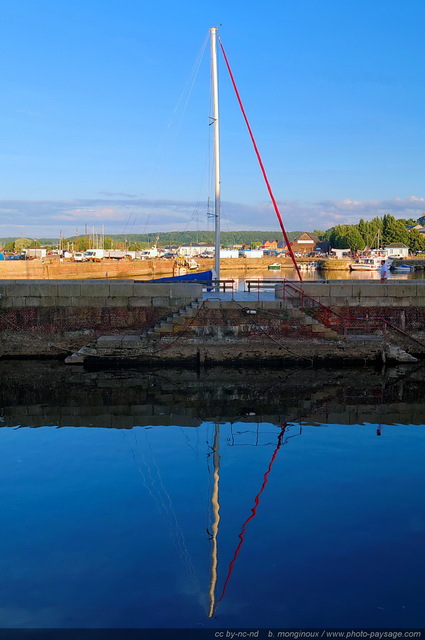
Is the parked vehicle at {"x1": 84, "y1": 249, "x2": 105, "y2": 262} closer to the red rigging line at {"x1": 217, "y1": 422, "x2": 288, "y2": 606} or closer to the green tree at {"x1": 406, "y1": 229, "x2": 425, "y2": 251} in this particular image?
the red rigging line at {"x1": 217, "y1": 422, "x2": 288, "y2": 606}

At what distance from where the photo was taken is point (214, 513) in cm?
946

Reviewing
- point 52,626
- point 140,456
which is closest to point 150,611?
point 52,626

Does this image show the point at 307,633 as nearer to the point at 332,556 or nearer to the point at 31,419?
the point at 332,556

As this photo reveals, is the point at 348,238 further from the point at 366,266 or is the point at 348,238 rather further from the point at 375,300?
the point at 375,300

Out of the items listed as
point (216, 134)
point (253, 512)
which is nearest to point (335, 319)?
point (216, 134)

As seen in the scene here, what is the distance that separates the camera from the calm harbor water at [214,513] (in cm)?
702

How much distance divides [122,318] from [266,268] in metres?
98.3

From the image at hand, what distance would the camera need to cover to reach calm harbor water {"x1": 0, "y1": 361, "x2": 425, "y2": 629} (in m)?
7.02

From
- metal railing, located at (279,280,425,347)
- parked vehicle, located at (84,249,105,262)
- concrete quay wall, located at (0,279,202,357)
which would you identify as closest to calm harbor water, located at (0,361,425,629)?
metal railing, located at (279,280,425,347)

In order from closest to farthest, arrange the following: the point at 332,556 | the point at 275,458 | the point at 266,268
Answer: the point at 332,556 < the point at 275,458 < the point at 266,268

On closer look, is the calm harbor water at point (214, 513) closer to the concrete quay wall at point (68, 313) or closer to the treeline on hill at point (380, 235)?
the concrete quay wall at point (68, 313)

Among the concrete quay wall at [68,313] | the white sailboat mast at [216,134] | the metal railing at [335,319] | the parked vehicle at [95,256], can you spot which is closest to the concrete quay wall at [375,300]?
the metal railing at [335,319]

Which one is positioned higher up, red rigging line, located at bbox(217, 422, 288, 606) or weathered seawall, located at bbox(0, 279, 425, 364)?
weathered seawall, located at bbox(0, 279, 425, 364)

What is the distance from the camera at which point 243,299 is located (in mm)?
23219
